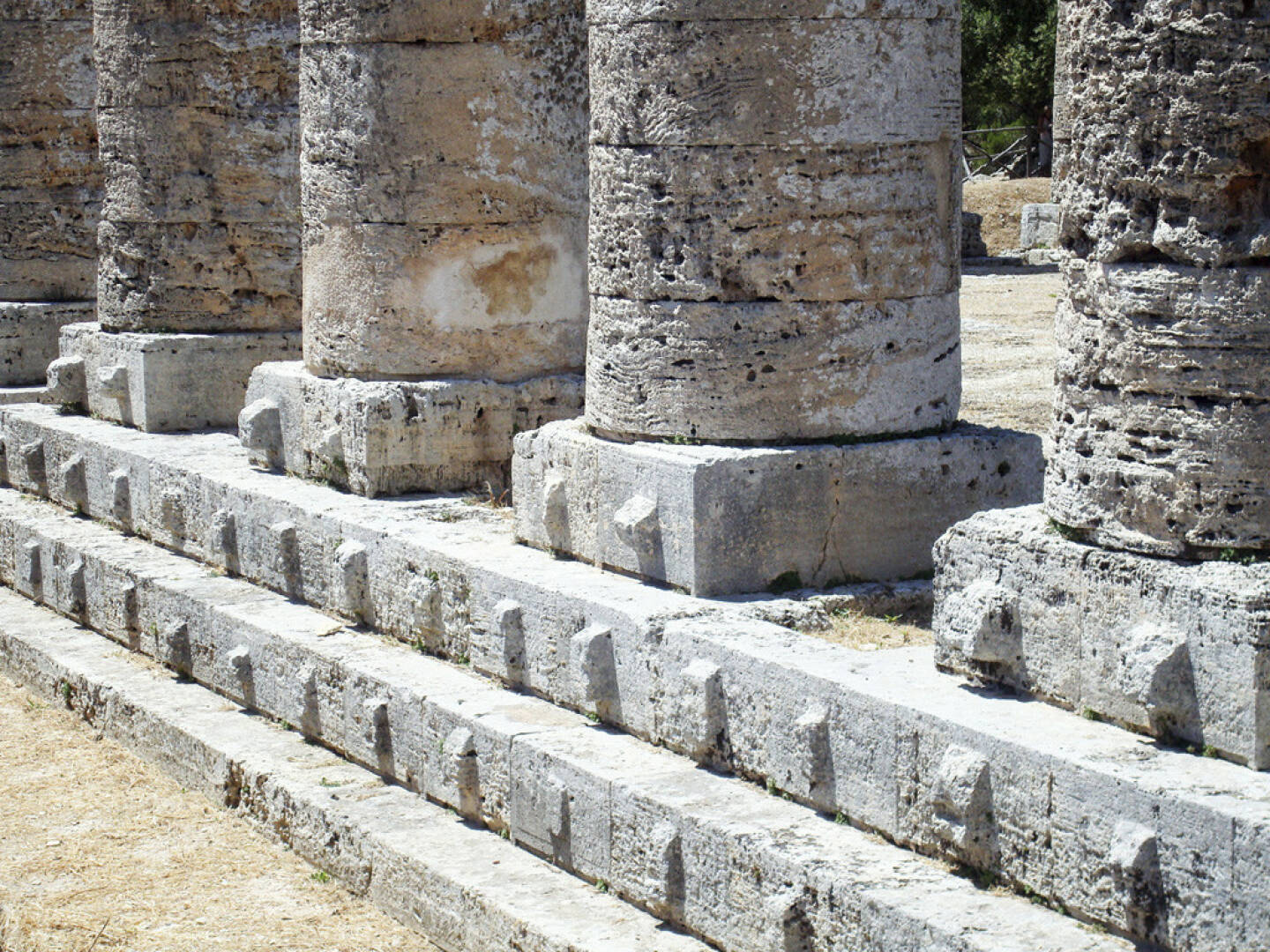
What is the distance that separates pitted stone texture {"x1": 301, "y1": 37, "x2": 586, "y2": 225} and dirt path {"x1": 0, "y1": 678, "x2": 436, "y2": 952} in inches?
100

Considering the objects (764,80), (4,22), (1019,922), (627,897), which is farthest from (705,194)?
(4,22)

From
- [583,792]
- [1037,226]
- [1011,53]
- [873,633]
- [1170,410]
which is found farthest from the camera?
[1011,53]

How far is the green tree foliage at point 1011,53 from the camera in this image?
101ft

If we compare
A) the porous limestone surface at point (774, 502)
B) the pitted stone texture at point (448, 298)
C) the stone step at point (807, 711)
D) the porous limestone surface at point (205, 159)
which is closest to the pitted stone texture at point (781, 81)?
the porous limestone surface at point (774, 502)

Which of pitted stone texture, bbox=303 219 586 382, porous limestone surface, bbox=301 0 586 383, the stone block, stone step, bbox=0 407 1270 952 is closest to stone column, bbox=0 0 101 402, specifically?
stone step, bbox=0 407 1270 952

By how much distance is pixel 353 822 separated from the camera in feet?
20.6

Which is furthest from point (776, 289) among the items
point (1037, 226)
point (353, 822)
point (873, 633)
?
point (1037, 226)

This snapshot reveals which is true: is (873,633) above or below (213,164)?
below

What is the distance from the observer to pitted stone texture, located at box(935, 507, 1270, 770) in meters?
4.38

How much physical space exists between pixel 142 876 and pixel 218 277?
14.0 feet

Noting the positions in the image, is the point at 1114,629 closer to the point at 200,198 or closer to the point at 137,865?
the point at 137,865

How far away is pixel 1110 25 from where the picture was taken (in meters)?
4.69

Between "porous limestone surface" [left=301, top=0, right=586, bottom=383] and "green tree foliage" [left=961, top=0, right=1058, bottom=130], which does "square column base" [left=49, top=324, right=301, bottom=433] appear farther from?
"green tree foliage" [left=961, top=0, right=1058, bottom=130]

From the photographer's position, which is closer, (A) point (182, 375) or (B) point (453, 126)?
(B) point (453, 126)
